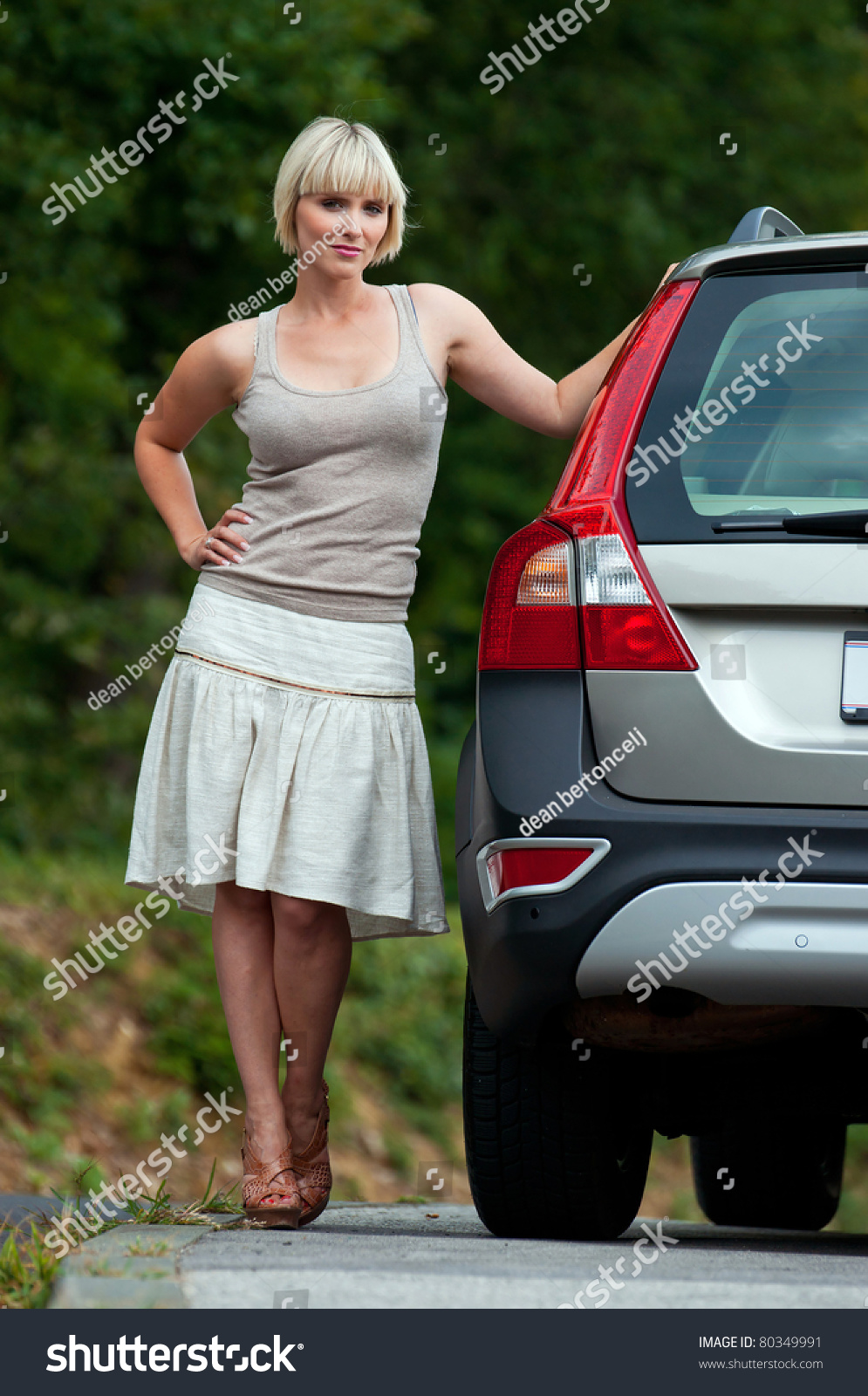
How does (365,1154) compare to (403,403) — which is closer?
(403,403)

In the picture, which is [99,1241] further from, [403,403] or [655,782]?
[403,403]

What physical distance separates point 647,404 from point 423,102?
35.8 ft

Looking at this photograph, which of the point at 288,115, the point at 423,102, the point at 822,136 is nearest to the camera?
the point at 288,115

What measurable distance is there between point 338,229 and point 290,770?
1.15 meters

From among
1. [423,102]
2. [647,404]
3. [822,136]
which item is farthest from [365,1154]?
[822,136]

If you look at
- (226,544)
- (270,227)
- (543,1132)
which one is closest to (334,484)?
(226,544)

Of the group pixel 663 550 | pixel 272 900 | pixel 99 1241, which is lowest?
pixel 99 1241

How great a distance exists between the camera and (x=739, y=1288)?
2740mm

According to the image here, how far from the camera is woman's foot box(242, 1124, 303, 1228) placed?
3.63 m

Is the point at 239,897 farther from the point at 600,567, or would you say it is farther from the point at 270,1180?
the point at 600,567

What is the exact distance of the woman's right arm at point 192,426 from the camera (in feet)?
12.6

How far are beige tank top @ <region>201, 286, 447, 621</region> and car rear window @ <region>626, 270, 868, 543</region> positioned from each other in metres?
0.73

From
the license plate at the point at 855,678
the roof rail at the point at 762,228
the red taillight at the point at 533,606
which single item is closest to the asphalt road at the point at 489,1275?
the license plate at the point at 855,678

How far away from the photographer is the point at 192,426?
4.09 metres
